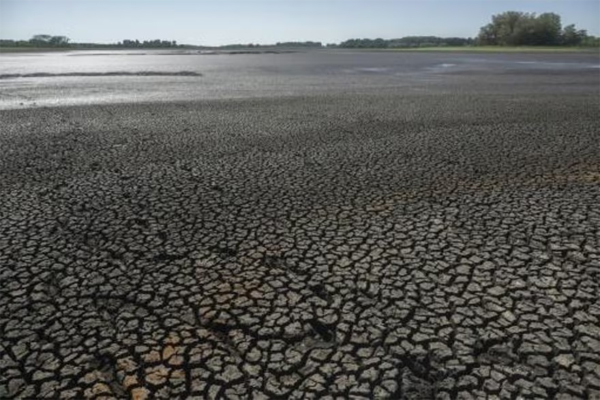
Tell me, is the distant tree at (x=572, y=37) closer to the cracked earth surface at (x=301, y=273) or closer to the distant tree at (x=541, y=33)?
the distant tree at (x=541, y=33)

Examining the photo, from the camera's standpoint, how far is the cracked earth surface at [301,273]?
1.69 metres

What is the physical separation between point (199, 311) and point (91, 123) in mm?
6269

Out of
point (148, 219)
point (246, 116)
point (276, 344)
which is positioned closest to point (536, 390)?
point (276, 344)

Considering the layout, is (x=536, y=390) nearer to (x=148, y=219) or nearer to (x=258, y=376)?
(x=258, y=376)

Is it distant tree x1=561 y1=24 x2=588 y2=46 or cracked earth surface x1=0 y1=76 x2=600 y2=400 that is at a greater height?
distant tree x1=561 y1=24 x2=588 y2=46

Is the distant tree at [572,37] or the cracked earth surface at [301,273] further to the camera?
the distant tree at [572,37]

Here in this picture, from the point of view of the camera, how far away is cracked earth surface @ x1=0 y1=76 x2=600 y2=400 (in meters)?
1.69

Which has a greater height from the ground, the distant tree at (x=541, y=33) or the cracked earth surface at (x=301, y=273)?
the distant tree at (x=541, y=33)

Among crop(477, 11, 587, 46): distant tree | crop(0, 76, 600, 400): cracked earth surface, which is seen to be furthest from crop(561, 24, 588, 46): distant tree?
crop(0, 76, 600, 400): cracked earth surface

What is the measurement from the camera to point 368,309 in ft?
6.86

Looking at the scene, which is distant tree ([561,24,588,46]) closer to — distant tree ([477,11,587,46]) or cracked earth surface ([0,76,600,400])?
distant tree ([477,11,587,46])

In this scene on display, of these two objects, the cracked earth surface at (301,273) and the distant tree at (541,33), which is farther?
the distant tree at (541,33)

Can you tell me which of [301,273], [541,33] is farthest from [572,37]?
[301,273]

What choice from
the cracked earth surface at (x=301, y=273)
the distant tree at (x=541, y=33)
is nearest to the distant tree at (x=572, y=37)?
the distant tree at (x=541, y=33)
